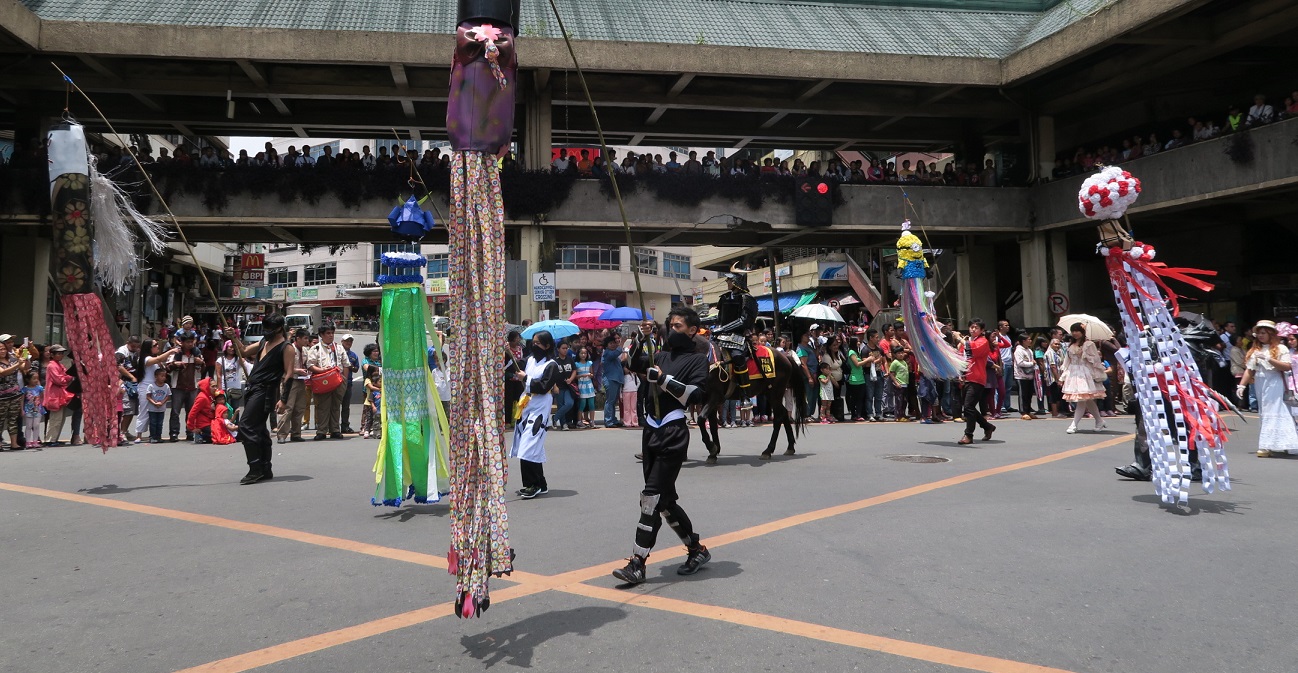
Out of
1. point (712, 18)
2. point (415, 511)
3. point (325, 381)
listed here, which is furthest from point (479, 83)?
point (712, 18)

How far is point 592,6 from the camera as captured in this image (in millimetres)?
26672

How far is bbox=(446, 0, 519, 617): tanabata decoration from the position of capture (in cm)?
441

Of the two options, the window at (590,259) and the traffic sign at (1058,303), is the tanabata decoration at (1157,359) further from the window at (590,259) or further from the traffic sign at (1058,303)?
the window at (590,259)

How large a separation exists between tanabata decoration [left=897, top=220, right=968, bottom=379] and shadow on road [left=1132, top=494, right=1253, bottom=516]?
3945 millimetres

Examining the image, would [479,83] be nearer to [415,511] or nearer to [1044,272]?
[415,511]

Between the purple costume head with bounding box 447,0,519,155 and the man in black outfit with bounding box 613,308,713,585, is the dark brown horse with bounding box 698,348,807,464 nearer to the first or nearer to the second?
the man in black outfit with bounding box 613,308,713,585

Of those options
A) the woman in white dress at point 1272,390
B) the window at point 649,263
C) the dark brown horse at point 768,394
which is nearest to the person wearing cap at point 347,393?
the dark brown horse at point 768,394

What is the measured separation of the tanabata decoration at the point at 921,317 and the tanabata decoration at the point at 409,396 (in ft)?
21.8

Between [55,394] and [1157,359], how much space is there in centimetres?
1499

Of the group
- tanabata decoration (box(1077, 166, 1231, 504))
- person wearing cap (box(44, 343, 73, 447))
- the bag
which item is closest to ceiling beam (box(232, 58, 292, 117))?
person wearing cap (box(44, 343, 73, 447))

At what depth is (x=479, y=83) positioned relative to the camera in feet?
14.9

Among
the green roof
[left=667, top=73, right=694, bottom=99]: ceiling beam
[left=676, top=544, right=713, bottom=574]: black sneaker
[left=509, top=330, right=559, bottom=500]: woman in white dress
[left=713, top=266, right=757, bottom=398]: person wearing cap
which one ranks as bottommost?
[left=676, top=544, right=713, bottom=574]: black sneaker

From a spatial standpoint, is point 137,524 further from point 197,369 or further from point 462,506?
point 197,369

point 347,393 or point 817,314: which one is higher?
point 817,314
